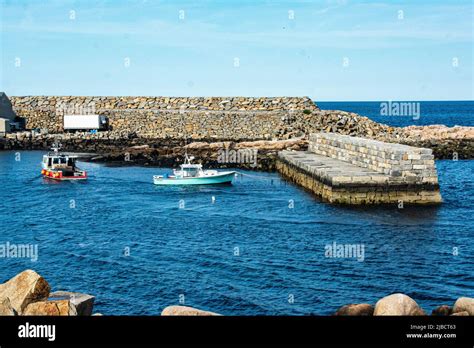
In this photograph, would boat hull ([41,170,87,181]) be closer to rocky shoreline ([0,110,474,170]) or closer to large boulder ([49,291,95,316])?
rocky shoreline ([0,110,474,170])

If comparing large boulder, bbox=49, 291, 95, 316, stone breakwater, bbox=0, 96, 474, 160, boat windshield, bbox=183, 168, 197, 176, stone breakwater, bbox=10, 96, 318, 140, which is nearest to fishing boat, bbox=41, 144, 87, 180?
boat windshield, bbox=183, 168, 197, 176

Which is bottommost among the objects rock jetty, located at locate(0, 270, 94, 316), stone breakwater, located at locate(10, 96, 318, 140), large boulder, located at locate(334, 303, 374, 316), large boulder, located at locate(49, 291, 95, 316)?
large boulder, located at locate(334, 303, 374, 316)

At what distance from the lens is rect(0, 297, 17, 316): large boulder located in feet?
42.1

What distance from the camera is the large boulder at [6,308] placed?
42.1ft

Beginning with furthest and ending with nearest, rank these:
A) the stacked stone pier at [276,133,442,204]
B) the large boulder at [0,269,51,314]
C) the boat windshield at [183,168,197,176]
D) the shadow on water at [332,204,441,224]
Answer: the boat windshield at [183,168,197,176]
the stacked stone pier at [276,133,442,204]
the shadow on water at [332,204,441,224]
the large boulder at [0,269,51,314]

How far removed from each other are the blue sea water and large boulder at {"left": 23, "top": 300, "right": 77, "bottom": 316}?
4861 mm

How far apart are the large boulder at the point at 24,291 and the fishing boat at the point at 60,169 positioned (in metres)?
32.3

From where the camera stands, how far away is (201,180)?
1677 inches

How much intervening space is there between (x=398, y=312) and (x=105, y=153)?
51.1 m

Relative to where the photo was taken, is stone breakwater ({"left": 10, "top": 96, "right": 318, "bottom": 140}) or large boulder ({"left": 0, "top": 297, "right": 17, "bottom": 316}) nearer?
large boulder ({"left": 0, "top": 297, "right": 17, "bottom": 316})

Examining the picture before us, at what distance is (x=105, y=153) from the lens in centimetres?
6134

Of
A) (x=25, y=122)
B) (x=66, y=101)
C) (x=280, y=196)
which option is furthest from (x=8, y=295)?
(x=66, y=101)

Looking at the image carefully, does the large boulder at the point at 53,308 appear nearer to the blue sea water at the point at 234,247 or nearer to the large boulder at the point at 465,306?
the blue sea water at the point at 234,247
